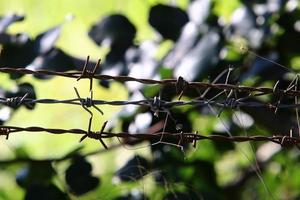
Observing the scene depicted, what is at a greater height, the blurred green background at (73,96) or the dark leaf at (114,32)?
the dark leaf at (114,32)

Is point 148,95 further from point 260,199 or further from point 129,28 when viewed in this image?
point 260,199

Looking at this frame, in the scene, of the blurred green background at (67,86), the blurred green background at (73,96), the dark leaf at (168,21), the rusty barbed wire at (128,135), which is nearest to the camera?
the rusty barbed wire at (128,135)

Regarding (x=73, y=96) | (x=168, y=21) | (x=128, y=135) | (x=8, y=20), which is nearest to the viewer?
(x=128, y=135)

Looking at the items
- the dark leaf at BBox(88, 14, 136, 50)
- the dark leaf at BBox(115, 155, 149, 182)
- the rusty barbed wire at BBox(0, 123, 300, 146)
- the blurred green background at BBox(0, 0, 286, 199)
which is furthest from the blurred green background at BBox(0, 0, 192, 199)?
the rusty barbed wire at BBox(0, 123, 300, 146)

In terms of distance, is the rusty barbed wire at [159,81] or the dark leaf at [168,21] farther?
the dark leaf at [168,21]

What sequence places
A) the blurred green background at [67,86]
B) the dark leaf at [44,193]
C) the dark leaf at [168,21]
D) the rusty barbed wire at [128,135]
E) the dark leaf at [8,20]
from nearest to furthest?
the rusty barbed wire at [128,135] < the dark leaf at [44,193] < the dark leaf at [8,20] < the dark leaf at [168,21] < the blurred green background at [67,86]

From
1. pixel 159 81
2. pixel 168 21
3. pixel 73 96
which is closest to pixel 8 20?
pixel 168 21

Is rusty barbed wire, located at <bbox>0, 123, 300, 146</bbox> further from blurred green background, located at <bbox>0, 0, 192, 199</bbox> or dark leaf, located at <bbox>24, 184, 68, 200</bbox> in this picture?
blurred green background, located at <bbox>0, 0, 192, 199</bbox>

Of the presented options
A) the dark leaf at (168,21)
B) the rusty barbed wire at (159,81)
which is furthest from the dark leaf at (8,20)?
the rusty barbed wire at (159,81)

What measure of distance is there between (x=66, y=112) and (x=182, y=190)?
1.10 m

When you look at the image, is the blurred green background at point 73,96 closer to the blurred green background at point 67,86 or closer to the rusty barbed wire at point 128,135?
the blurred green background at point 67,86

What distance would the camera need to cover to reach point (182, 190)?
1.61 meters

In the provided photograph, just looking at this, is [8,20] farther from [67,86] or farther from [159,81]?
[67,86]

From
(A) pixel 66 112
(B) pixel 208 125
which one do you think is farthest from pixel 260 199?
(A) pixel 66 112
